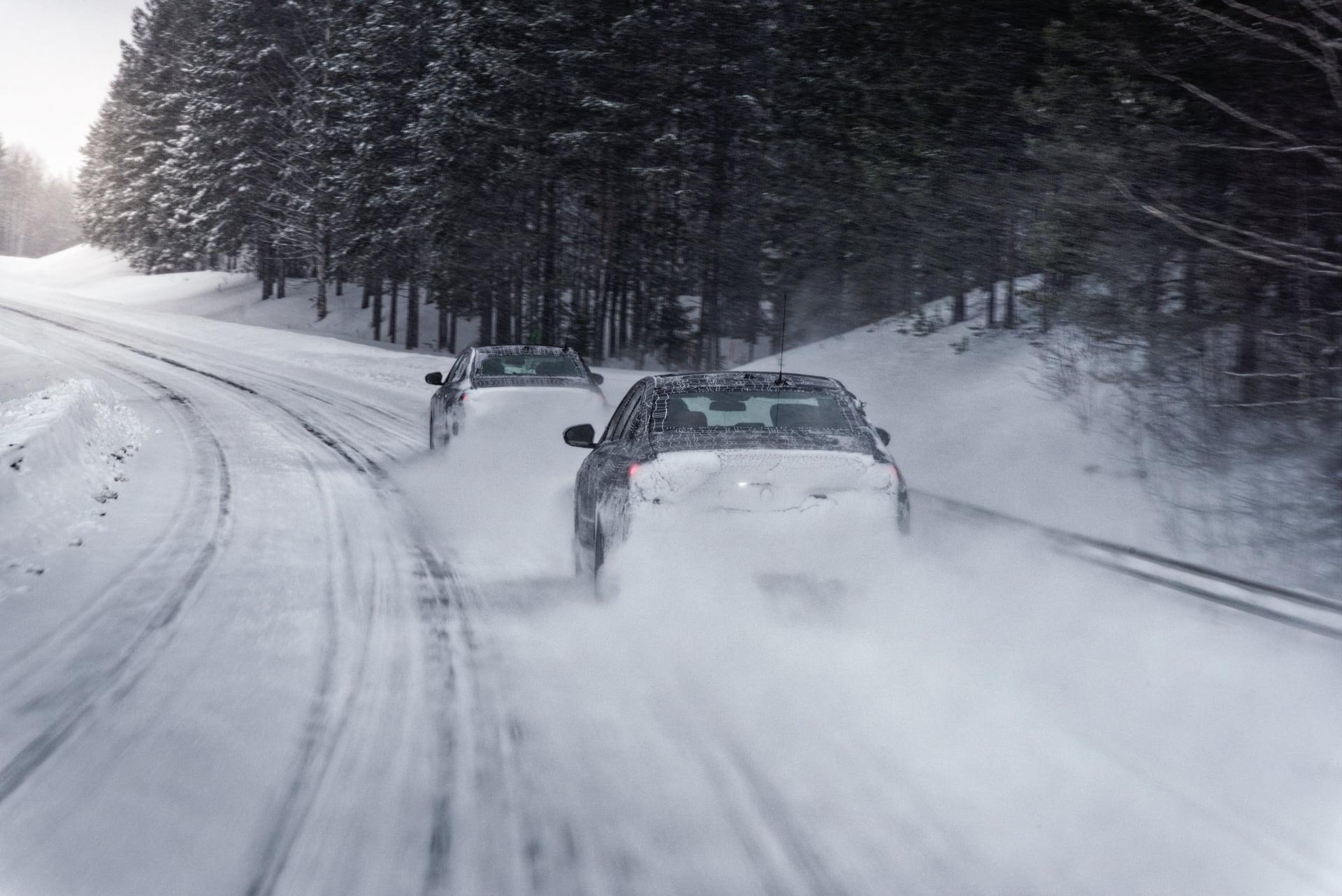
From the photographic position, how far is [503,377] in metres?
13.0

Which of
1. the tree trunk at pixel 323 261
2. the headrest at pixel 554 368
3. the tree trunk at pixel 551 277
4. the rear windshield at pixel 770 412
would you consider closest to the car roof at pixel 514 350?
the headrest at pixel 554 368

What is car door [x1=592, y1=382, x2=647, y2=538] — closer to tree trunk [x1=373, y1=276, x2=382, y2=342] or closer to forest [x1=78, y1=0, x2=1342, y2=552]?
forest [x1=78, y1=0, x2=1342, y2=552]

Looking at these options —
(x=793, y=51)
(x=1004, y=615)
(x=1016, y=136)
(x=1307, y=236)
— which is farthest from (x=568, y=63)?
(x=1004, y=615)

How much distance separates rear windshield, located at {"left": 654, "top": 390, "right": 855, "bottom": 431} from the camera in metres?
6.71

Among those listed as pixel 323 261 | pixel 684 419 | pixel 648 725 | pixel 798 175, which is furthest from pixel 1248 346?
pixel 323 261

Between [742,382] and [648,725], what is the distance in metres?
2.80

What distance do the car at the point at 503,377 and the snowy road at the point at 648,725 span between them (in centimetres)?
348

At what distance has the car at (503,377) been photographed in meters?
12.6

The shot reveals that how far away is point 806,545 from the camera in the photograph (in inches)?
231

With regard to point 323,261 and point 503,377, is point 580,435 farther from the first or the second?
point 323,261

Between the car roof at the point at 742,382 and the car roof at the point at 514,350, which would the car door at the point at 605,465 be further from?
the car roof at the point at 514,350

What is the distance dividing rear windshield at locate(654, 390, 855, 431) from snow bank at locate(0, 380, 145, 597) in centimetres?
433

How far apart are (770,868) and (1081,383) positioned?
14140mm

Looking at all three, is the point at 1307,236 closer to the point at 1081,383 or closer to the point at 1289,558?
the point at 1289,558
